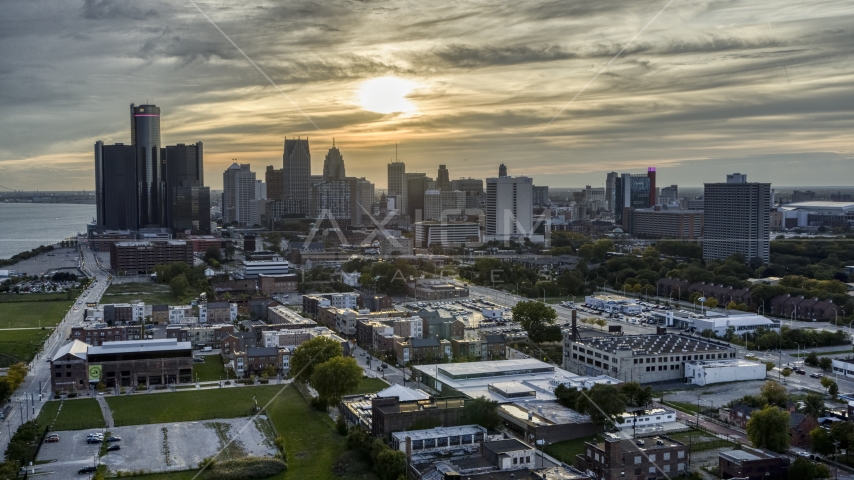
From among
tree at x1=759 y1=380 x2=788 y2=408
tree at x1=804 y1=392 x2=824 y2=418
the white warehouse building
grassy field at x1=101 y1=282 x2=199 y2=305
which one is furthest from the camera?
grassy field at x1=101 y1=282 x2=199 y2=305

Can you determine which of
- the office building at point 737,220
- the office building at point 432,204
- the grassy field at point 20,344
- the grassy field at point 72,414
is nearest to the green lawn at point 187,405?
the grassy field at point 72,414

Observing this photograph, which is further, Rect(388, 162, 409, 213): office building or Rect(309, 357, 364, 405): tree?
Rect(388, 162, 409, 213): office building

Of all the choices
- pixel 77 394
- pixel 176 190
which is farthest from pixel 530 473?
pixel 176 190

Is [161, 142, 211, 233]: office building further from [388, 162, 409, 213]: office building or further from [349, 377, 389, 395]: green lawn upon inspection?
[349, 377, 389, 395]: green lawn

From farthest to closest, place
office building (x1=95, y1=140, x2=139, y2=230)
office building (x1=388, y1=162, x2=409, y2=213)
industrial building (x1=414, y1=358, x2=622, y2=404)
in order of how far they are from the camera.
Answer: office building (x1=388, y1=162, x2=409, y2=213)
office building (x1=95, y1=140, x2=139, y2=230)
industrial building (x1=414, y1=358, x2=622, y2=404)

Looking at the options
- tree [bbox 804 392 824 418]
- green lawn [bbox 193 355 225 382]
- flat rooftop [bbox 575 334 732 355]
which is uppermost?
flat rooftop [bbox 575 334 732 355]

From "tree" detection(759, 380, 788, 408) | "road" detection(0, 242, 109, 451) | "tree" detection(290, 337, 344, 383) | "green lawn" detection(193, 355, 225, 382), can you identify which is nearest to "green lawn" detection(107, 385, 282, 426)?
"tree" detection(290, 337, 344, 383)
